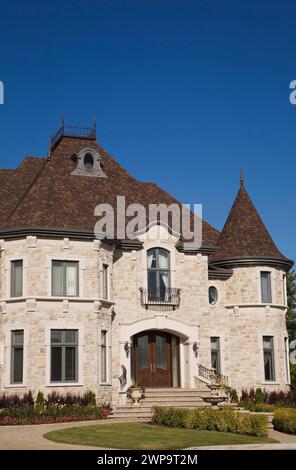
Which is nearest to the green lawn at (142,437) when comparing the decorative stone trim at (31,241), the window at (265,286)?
the decorative stone trim at (31,241)

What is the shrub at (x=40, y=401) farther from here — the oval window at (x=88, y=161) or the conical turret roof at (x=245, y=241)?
the oval window at (x=88, y=161)

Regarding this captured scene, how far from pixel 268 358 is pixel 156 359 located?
499 centimetres

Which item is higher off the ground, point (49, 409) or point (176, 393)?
point (176, 393)

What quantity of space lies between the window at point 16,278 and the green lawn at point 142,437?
7387mm

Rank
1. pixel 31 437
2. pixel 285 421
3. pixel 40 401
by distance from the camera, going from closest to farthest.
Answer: pixel 31 437, pixel 285 421, pixel 40 401

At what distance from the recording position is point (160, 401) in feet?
88.5

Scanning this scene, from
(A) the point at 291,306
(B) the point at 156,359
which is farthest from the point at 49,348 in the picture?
(A) the point at 291,306

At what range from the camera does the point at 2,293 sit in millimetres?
26984

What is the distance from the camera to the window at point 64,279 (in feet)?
88.4

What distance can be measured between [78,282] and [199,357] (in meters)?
6.61

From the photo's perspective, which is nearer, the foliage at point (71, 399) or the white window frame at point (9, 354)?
the foliage at point (71, 399)

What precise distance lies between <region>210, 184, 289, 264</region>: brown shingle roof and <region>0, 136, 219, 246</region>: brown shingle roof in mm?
784

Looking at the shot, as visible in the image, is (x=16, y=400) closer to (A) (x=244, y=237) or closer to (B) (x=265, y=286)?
(B) (x=265, y=286)
